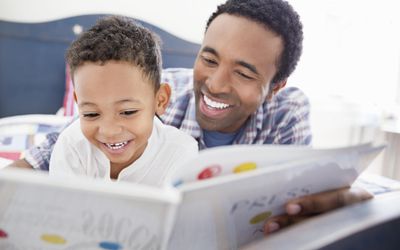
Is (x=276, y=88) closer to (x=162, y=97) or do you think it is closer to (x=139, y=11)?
(x=162, y=97)

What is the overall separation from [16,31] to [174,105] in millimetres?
426

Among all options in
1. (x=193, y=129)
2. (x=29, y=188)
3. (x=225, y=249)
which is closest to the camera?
(x=29, y=188)

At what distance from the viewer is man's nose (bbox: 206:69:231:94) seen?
462mm

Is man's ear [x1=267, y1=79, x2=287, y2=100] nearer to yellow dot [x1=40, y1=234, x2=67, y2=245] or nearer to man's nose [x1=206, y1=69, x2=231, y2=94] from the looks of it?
man's nose [x1=206, y1=69, x2=231, y2=94]

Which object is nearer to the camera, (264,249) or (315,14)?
(264,249)

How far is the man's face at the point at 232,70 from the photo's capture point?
0.45 metres

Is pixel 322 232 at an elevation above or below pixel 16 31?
below

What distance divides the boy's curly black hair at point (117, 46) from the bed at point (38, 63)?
0.21 metres

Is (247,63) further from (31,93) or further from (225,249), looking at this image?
(31,93)

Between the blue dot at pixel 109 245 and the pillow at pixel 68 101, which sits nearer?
the blue dot at pixel 109 245

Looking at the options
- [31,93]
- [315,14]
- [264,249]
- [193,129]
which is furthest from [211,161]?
[31,93]

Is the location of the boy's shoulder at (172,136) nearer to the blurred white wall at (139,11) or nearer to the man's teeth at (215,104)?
the man's teeth at (215,104)

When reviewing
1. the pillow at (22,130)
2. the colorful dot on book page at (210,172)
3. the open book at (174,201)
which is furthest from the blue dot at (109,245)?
the pillow at (22,130)

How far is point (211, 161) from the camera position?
30 centimetres
